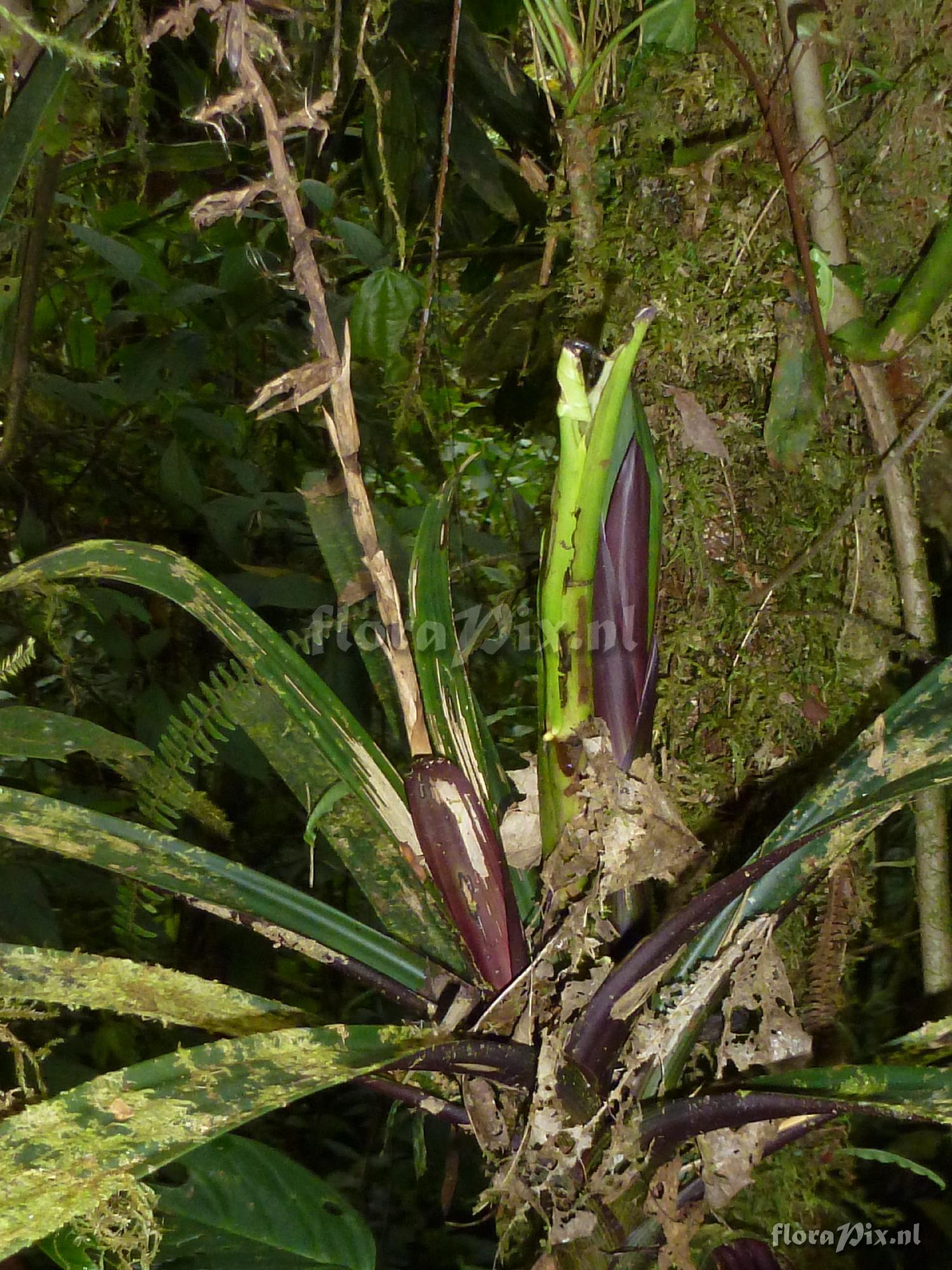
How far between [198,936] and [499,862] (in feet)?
4.00

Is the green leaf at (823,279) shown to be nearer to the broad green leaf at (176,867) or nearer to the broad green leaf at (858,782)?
the broad green leaf at (858,782)

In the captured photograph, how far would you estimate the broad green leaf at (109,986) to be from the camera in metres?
0.50

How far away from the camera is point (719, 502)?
747 mm

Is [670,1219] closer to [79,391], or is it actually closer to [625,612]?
[625,612]

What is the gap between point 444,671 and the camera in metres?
0.63

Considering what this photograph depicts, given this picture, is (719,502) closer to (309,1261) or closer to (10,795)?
(10,795)

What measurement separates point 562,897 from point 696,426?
14.6 inches

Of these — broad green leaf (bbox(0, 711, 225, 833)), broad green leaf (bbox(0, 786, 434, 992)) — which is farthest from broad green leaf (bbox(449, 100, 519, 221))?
broad green leaf (bbox(0, 786, 434, 992))

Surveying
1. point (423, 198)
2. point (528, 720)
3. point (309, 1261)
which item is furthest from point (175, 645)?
point (309, 1261)

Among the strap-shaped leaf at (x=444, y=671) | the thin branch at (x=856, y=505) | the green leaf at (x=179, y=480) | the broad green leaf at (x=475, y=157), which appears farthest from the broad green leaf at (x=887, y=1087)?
the green leaf at (x=179, y=480)

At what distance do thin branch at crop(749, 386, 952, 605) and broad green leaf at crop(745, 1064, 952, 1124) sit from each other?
14.2 inches

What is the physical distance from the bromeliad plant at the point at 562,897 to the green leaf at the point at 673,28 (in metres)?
0.35

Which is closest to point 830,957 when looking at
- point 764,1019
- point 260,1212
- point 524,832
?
point 764,1019

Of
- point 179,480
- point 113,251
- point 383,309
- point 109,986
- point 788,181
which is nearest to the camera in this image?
point 109,986
